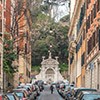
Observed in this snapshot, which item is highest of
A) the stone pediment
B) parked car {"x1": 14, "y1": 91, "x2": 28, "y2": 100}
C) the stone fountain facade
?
the stone pediment

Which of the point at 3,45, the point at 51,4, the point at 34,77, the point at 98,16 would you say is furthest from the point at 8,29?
the point at 51,4

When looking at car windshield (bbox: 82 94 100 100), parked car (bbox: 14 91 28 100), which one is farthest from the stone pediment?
car windshield (bbox: 82 94 100 100)

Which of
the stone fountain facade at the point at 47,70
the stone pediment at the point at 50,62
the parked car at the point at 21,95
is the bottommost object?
the parked car at the point at 21,95

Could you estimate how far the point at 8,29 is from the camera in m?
56.2

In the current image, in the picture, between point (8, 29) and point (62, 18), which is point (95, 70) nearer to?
point (8, 29)

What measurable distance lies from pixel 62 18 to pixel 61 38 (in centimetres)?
1191

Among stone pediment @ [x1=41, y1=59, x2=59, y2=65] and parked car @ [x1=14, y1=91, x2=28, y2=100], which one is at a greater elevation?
stone pediment @ [x1=41, y1=59, x2=59, y2=65]

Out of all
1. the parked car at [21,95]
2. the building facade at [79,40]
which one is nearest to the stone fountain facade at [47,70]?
the building facade at [79,40]

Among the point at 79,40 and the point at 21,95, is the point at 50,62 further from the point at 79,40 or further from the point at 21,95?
the point at 21,95

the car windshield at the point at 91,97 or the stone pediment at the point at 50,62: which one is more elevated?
the stone pediment at the point at 50,62

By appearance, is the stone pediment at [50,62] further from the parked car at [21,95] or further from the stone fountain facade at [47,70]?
the parked car at [21,95]

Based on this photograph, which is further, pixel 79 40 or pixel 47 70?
pixel 47 70

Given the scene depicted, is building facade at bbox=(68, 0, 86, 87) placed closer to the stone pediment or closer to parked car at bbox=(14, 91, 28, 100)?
parked car at bbox=(14, 91, 28, 100)

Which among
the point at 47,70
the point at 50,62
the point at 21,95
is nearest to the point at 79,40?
the point at 21,95
